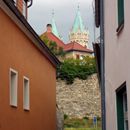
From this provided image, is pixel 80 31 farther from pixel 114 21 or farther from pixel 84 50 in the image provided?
pixel 114 21

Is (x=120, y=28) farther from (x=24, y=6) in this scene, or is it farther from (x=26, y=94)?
(x=24, y=6)

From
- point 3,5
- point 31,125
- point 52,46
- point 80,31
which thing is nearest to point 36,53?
point 31,125

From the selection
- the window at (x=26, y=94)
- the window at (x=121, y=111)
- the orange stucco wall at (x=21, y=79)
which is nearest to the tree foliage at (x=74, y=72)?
the orange stucco wall at (x=21, y=79)

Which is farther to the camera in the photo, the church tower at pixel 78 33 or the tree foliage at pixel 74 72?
the church tower at pixel 78 33

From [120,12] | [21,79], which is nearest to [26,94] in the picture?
[21,79]

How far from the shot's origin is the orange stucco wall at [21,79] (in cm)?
1416

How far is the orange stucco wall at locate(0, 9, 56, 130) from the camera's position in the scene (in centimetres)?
1416

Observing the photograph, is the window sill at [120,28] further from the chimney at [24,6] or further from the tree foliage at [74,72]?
the tree foliage at [74,72]

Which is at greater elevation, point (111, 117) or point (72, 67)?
point (72, 67)

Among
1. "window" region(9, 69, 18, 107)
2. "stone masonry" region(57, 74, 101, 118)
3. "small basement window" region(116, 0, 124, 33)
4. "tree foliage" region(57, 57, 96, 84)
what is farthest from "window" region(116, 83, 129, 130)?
"stone masonry" region(57, 74, 101, 118)

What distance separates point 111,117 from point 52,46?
2178 inches

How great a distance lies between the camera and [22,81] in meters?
16.7

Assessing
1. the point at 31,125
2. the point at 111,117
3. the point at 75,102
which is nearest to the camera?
the point at 111,117

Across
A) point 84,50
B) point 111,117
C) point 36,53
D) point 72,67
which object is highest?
point 84,50
